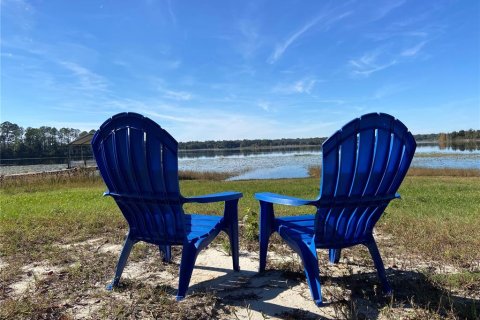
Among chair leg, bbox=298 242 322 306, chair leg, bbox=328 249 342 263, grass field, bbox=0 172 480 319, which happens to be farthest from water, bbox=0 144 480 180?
chair leg, bbox=298 242 322 306

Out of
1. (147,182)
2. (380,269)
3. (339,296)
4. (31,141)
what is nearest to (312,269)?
(339,296)

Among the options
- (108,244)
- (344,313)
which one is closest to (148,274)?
(108,244)

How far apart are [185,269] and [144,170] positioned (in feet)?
2.26

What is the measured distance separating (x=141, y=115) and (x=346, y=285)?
1.81m

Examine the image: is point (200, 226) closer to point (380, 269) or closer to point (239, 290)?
point (239, 290)

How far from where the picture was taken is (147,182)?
2332 millimetres

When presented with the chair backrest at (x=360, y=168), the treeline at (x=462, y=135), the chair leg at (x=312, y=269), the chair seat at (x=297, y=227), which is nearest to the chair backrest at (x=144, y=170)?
the chair seat at (x=297, y=227)

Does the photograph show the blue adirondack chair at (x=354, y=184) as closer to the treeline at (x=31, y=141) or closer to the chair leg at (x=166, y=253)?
the chair leg at (x=166, y=253)

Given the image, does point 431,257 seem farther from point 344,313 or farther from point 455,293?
point 344,313

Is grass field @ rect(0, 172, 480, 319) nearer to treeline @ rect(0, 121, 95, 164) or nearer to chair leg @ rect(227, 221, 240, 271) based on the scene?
chair leg @ rect(227, 221, 240, 271)

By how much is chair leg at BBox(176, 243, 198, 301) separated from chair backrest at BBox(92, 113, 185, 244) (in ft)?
0.36

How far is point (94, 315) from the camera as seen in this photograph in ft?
7.12

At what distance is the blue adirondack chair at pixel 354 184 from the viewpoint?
7.18 ft

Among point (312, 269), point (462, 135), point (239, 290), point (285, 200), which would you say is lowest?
point (239, 290)
